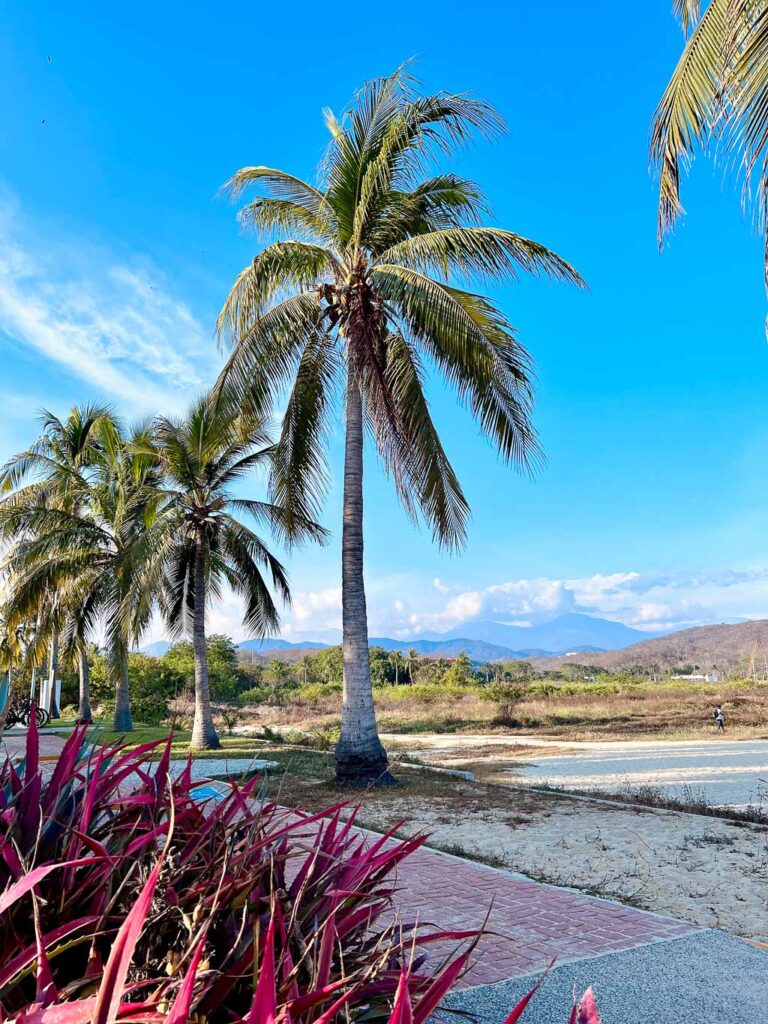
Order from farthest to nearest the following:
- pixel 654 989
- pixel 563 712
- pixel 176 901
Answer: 1. pixel 563 712
2. pixel 654 989
3. pixel 176 901

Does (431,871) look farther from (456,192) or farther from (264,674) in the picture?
(264,674)

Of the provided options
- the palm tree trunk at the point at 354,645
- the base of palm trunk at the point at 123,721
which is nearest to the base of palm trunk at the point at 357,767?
the palm tree trunk at the point at 354,645

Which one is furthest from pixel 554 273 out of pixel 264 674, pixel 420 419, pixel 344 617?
pixel 264 674

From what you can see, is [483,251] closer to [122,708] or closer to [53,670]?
[122,708]

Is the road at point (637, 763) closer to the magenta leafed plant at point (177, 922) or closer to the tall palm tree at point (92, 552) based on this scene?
the tall palm tree at point (92, 552)

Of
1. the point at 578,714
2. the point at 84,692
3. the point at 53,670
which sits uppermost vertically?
the point at 53,670

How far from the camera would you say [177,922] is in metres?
1.62

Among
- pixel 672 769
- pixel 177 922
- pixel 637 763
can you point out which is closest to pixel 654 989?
pixel 177 922

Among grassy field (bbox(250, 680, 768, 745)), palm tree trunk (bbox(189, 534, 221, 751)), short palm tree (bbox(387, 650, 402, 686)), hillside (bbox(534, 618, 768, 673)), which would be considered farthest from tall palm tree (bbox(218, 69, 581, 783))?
hillside (bbox(534, 618, 768, 673))

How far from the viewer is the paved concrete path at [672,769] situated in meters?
13.5

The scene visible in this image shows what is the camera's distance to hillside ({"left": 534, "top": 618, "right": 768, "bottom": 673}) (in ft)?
309

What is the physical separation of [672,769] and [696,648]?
95419 millimetres

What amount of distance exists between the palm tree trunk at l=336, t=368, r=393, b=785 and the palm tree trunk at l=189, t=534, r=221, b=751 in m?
6.06

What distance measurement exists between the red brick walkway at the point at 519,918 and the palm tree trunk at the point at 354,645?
16.3 feet
